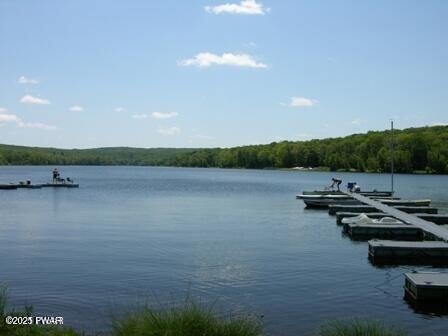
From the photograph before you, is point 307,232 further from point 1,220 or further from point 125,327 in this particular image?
point 125,327

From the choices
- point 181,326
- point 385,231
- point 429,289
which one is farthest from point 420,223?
point 181,326

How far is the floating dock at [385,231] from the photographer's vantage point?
31.0 meters

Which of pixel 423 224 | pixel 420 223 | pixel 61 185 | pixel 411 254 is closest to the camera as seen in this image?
pixel 411 254

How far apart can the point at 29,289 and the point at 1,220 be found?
73.8 ft

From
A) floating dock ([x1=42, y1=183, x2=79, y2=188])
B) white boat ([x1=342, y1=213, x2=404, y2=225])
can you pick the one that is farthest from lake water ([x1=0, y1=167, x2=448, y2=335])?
floating dock ([x1=42, y1=183, x2=79, y2=188])

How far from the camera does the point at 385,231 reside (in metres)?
31.7

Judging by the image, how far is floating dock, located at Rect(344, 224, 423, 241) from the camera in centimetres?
3097

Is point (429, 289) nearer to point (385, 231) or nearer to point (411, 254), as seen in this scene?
point (411, 254)

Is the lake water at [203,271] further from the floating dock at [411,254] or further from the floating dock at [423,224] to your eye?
the floating dock at [423,224]

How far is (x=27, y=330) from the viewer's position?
408 inches

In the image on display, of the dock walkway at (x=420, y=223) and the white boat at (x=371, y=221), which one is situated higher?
the white boat at (x=371, y=221)

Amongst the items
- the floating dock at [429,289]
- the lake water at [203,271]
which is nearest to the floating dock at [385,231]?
the lake water at [203,271]

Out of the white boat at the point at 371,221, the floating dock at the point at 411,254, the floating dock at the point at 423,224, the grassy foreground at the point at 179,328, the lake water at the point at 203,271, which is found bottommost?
the lake water at the point at 203,271

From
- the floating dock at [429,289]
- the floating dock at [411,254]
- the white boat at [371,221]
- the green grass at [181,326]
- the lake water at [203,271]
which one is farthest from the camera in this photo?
the white boat at [371,221]
